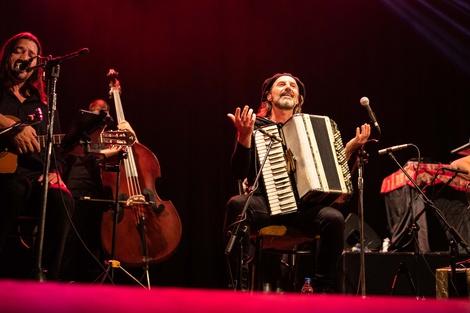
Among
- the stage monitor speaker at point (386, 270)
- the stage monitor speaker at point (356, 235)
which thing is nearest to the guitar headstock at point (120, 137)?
the stage monitor speaker at point (386, 270)

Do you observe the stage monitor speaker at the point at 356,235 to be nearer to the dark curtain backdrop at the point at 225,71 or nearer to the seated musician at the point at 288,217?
the dark curtain backdrop at the point at 225,71

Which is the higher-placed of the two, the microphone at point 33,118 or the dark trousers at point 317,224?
the microphone at point 33,118

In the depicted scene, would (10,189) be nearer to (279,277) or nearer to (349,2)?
(279,277)

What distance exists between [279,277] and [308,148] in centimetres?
186

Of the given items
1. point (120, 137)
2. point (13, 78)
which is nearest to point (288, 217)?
point (120, 137)

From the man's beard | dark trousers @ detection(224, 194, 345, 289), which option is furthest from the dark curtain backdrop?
dark trousers @ detection(224, 194, 345, 289)

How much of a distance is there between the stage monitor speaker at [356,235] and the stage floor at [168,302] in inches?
200

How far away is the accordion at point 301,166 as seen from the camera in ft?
11.7

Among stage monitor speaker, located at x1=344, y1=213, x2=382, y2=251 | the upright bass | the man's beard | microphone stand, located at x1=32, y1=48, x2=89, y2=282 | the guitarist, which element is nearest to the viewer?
microphone stand, located at x1=32, y1=48, x2=89, y2=282

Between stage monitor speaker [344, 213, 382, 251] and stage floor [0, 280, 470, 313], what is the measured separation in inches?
200

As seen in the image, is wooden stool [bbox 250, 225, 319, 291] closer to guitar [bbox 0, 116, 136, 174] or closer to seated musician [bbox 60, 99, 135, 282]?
guitar [bbox 0, 116, 136, 174]

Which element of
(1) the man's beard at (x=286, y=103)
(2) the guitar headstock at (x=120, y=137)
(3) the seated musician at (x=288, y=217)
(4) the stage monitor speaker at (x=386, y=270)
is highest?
(1) the man's beard at (x=286, y=103)

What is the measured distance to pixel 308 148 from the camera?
3.68 m

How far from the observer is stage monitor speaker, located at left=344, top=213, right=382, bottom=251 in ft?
18.6
